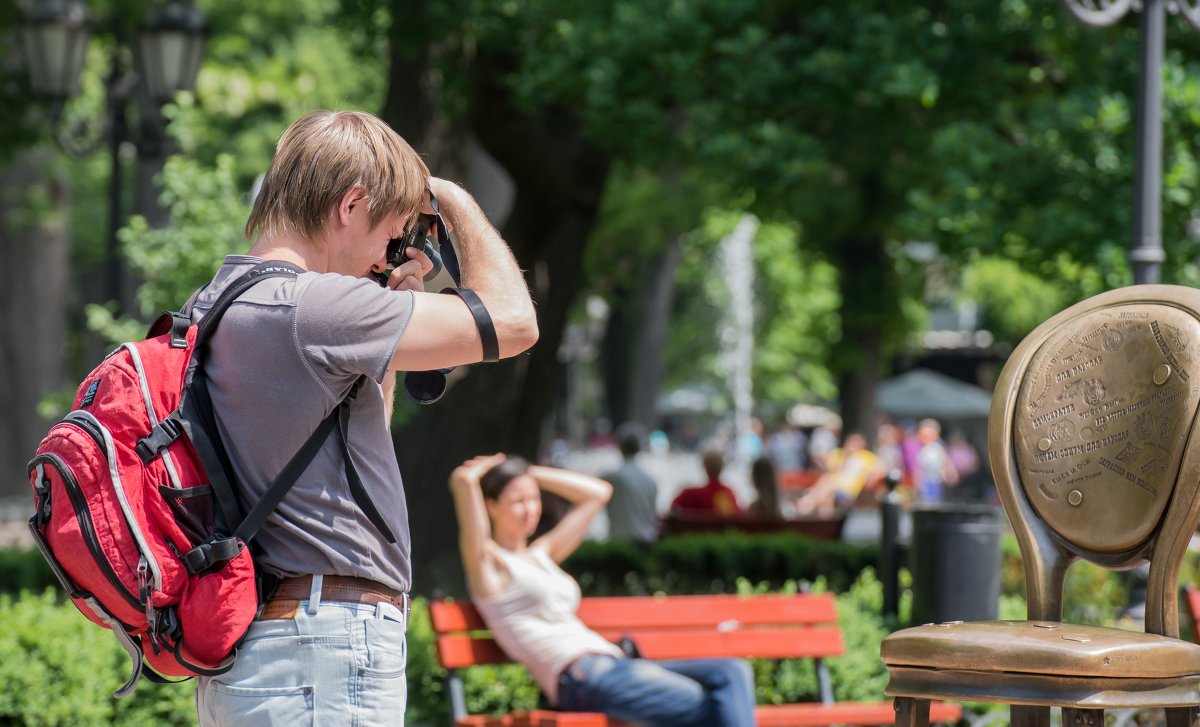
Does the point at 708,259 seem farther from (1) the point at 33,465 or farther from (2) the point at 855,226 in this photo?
(1) the point at 33,465

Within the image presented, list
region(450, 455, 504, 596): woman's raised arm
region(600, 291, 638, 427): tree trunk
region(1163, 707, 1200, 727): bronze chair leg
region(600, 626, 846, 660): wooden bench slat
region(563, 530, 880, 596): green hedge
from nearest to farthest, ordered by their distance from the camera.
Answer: region(1163, 707, 1200, 727): bronze chair leg < region(450, 455, 504, 596): woman's raised arm < region(600, 626, 846, 660): wooden bench slat < region(563, 530, 880, 596): green hedge < region(600, 291, 638, 427): tree trunk

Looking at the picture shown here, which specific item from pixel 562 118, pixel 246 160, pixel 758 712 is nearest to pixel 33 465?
pixel 758 712

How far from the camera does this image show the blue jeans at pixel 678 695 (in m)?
5.31

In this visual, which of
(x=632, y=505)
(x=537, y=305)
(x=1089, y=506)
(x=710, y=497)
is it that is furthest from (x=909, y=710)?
(x=710, y=497)

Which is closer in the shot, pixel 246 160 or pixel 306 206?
pixel 306 206

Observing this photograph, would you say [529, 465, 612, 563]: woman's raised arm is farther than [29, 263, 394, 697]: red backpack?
Yes

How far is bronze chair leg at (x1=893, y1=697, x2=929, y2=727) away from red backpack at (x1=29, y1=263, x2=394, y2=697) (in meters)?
1.28

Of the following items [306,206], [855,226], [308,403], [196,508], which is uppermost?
[855,226]

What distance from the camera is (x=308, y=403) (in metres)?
2.63

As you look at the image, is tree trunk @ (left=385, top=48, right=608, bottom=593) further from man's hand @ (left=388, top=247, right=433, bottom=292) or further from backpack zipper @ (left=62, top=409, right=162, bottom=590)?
backpack zipper @ (left=62, top=409, right=162, bottom=590)

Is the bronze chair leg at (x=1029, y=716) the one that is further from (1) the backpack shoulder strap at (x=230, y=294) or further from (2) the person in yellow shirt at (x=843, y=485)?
(2) the person in yellow shirt at (x=843, y=485)

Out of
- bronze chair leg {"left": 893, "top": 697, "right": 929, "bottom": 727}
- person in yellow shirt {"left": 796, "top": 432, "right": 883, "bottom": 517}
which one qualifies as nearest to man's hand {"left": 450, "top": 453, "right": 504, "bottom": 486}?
bronze chair leg {"left": 893, "top": 697, "right": 929, "bottom": 727}

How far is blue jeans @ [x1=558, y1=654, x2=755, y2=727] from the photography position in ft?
17.4

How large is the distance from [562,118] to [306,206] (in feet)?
29.0
